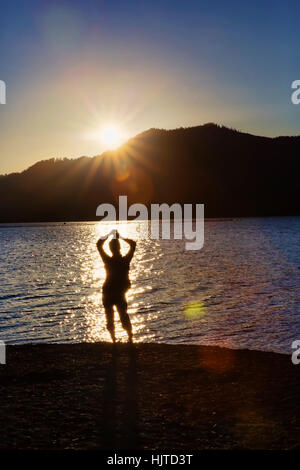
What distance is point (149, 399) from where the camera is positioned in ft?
26.6

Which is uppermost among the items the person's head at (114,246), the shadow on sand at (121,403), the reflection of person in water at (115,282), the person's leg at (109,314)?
the person's head at (114,246)

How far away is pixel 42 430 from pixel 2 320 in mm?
12958

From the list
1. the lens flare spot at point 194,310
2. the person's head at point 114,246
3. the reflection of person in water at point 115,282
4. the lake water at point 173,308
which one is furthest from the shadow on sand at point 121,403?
the lens flare spot at point 194,310

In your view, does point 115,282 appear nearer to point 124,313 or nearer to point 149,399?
point 124,313

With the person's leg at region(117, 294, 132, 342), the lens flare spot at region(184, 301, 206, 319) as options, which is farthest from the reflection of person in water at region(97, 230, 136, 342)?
the lens flare spot at region(184, 301, 206, 319)

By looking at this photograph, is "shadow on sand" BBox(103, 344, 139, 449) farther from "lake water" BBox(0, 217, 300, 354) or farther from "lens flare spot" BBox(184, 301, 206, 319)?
"lens flare spot" BBox(184, 301, 206, 319)

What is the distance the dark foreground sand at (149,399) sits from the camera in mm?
6602

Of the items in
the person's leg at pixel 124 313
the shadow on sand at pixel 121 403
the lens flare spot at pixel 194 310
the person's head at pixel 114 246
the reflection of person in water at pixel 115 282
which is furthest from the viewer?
the lens flare spot at pixel 194 310

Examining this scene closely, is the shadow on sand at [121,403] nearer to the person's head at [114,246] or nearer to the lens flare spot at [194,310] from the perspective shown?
the person's head at [114,246]

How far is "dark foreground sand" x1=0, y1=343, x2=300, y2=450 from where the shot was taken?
21.7ft

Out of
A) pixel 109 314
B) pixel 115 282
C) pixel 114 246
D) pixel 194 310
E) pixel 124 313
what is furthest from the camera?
pixel 194 310

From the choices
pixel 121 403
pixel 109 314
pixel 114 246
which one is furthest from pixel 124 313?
pixel 121 403

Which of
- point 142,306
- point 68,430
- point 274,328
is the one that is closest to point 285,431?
point 68,430
